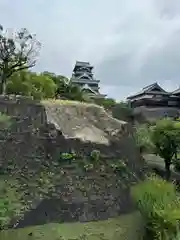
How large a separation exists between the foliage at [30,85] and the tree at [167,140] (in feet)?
25.7

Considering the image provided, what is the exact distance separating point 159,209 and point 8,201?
6.14m

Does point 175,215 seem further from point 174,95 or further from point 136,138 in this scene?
point 174,95

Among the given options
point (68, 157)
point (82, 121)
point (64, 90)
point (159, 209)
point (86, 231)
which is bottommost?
point (86, 231)

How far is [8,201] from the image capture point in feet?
44.5

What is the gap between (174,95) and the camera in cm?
3747

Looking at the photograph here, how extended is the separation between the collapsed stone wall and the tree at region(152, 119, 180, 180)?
2083 millimetres

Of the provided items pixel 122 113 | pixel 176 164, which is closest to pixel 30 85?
pixel 122 113

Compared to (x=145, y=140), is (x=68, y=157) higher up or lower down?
lower down

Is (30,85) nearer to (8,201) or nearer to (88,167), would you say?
(88,167)

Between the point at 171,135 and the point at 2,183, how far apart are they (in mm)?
8713

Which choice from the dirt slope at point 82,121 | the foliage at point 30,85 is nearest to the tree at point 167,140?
the dirt slope at point 82,121

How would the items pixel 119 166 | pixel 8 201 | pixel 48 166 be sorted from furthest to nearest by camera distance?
1. pixel 119 166
2. pixel 48 166
3. pixel 8 201

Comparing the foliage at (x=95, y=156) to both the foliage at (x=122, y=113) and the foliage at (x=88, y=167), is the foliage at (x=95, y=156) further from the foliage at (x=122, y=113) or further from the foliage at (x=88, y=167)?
the foliage at (x=122, y=113)

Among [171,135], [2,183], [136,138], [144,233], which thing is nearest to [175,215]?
[144,233]
